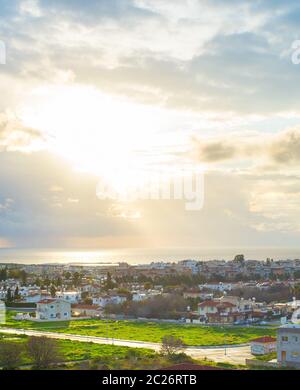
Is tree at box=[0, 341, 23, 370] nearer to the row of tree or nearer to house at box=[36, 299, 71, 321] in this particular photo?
the row of tree

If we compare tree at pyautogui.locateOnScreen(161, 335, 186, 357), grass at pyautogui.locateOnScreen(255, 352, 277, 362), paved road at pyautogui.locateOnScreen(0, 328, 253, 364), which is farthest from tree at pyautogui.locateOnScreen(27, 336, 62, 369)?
grass at pyautogui.locateOnScreen(255, 352, 277, 362)

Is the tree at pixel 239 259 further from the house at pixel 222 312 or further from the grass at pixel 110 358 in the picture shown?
the grass at pixel 110 358

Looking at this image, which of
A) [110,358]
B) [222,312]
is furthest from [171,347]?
[222,312]

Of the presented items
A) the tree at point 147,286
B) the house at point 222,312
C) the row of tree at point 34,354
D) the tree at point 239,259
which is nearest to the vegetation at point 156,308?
the house at point 222,312

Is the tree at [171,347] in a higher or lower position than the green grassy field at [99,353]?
higher

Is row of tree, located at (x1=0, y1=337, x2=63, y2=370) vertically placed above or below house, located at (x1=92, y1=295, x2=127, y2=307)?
below
